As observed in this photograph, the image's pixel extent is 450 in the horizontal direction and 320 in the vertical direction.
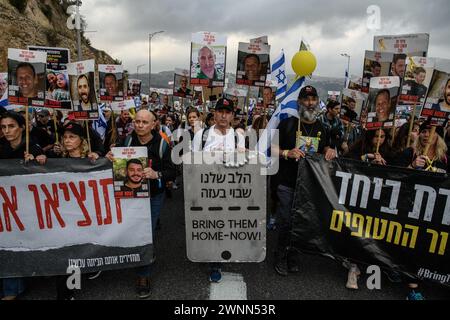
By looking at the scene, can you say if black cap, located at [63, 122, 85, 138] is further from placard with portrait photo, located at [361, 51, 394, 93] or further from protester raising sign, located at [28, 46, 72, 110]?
placard with portrait photo, located at [361, 51, 394, 93]

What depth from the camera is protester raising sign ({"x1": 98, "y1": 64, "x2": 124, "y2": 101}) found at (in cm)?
664

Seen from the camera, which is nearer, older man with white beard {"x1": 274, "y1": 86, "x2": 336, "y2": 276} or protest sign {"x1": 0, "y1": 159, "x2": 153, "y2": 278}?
protest sign {"x1": 0, "y1": 159, "x2": 153, "y2": 278}

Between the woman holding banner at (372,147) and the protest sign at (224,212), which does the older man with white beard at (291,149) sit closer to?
the protest sign at (224,212)

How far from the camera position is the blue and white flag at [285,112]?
4.57 metres

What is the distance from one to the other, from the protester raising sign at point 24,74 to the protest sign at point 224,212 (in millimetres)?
1877

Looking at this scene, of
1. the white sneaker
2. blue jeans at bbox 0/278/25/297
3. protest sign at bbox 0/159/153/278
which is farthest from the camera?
the white sneaker

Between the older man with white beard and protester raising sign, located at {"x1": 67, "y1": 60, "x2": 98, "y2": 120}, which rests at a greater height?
protester raising sign, located at {"x1": 67, "y1": 60, "x2": 98, "y2": 120}

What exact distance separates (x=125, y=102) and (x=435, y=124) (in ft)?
17.5

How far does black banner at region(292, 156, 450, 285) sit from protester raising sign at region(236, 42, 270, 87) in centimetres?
213

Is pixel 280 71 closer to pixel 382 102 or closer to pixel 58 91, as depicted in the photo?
pixel 382 102

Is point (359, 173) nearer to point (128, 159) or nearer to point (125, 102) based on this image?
point (128, 159)

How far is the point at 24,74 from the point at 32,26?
2828cm

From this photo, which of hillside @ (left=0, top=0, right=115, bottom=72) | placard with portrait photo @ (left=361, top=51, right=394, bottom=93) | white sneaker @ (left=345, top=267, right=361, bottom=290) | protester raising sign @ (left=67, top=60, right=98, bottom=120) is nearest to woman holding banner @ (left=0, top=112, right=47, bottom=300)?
protester raising sign @ (left=67, top=60, right=98, bottom=120)
